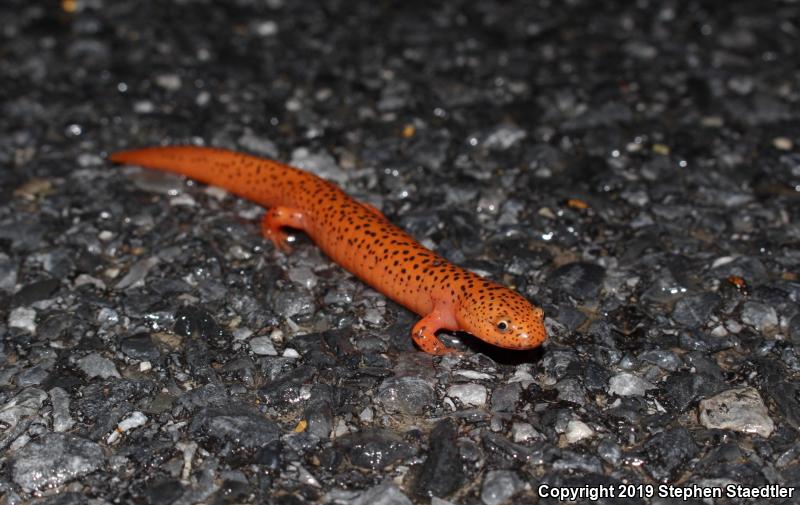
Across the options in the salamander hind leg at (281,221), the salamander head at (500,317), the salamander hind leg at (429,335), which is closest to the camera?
the salamander head at (500,317)

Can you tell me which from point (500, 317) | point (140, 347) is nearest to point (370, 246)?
point (500, 317)

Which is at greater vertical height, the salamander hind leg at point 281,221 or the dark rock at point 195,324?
the dark rock at point 195,324

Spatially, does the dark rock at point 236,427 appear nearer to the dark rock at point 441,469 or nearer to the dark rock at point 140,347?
the dark rock at point 140,347

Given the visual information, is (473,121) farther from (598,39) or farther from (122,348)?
(122,348)

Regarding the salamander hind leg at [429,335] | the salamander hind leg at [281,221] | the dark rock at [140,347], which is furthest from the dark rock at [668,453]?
the salamander hind leg at [281,221]

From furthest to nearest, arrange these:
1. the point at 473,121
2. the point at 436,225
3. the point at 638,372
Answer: the point at 473,121
the point at 436,225
the point at 638,372

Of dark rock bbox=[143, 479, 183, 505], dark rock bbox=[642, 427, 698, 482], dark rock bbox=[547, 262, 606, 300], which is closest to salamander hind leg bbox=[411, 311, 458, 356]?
dark rock bbox=[547, 262, 606, 300]

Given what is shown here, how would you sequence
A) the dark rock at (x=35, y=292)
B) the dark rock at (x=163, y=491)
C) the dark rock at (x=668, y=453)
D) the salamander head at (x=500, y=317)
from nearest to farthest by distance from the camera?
the dark rock at (x=163, y=491) < the dark rock at (x=668, y=453) < the salamander head at (x=500, y=317) < the dark rock at (x=35, y=292)

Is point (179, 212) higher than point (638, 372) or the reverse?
the reverse

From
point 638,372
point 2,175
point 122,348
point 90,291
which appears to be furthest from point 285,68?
point 638,372
